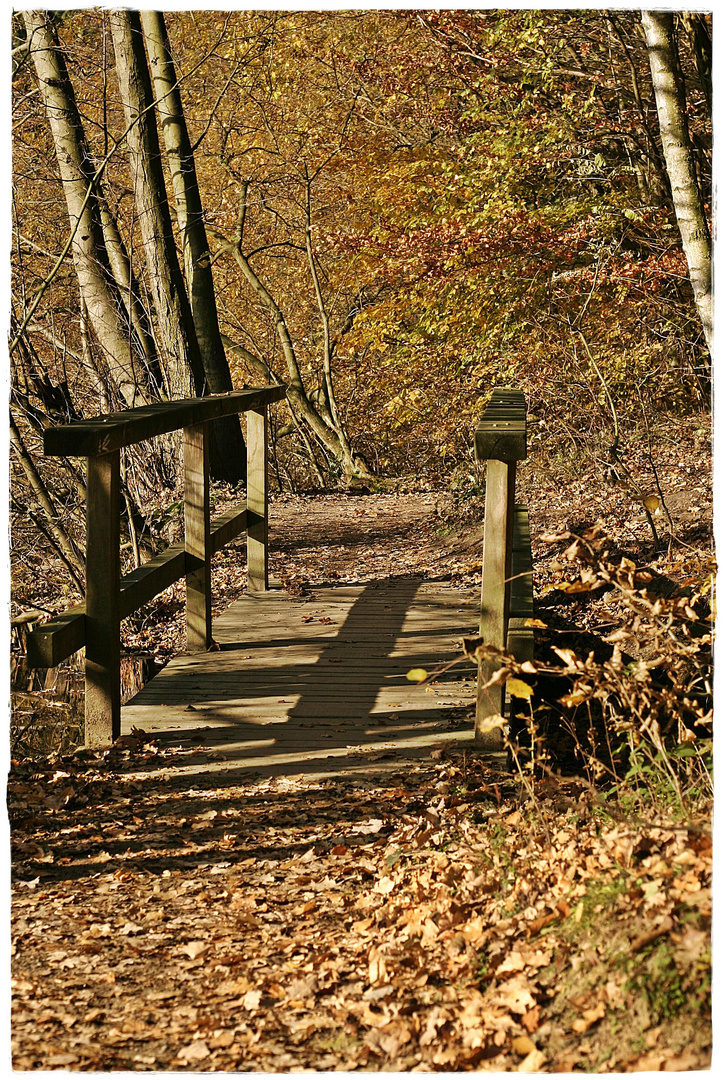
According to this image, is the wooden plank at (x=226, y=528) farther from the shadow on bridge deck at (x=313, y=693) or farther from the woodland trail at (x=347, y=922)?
the woodland trail at (x=347, y=922)

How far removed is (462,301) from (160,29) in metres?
4.68

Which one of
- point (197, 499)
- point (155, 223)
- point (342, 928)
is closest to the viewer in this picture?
point (342, 928)

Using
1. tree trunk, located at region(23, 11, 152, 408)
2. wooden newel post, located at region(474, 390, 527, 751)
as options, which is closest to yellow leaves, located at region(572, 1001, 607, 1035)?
wooden newel post, located at region(474, 390, 527, 751)

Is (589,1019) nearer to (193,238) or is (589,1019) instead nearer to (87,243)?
(87,243)

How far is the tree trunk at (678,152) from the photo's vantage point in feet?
25.7

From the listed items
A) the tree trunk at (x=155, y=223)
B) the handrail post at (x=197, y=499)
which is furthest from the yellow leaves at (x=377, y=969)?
the tree trunk at (x=155, y=223)

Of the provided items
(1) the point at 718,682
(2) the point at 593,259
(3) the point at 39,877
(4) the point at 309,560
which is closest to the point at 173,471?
(4) the point at 309,560

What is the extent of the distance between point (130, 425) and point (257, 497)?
10.7ft

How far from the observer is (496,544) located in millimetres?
5090

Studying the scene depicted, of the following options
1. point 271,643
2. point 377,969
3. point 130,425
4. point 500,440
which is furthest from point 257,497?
point 377,969

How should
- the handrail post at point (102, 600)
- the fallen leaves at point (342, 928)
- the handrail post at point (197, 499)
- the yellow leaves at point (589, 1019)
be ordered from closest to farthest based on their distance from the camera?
the yellow leaves at point (589, 1019) → the fallen leaves at point (342, 928) → the handrail post at point (102, 600) → the handrail post at point (197, 499)

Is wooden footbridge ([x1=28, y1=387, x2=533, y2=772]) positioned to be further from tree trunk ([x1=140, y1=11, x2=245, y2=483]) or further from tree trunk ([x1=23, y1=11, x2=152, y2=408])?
tree trunk ([x1=140, y1=11, x2=245, y2=483])

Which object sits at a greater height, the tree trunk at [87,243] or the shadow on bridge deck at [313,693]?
the tree trunk at [87,243]

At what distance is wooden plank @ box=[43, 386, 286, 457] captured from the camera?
15.8 feet
